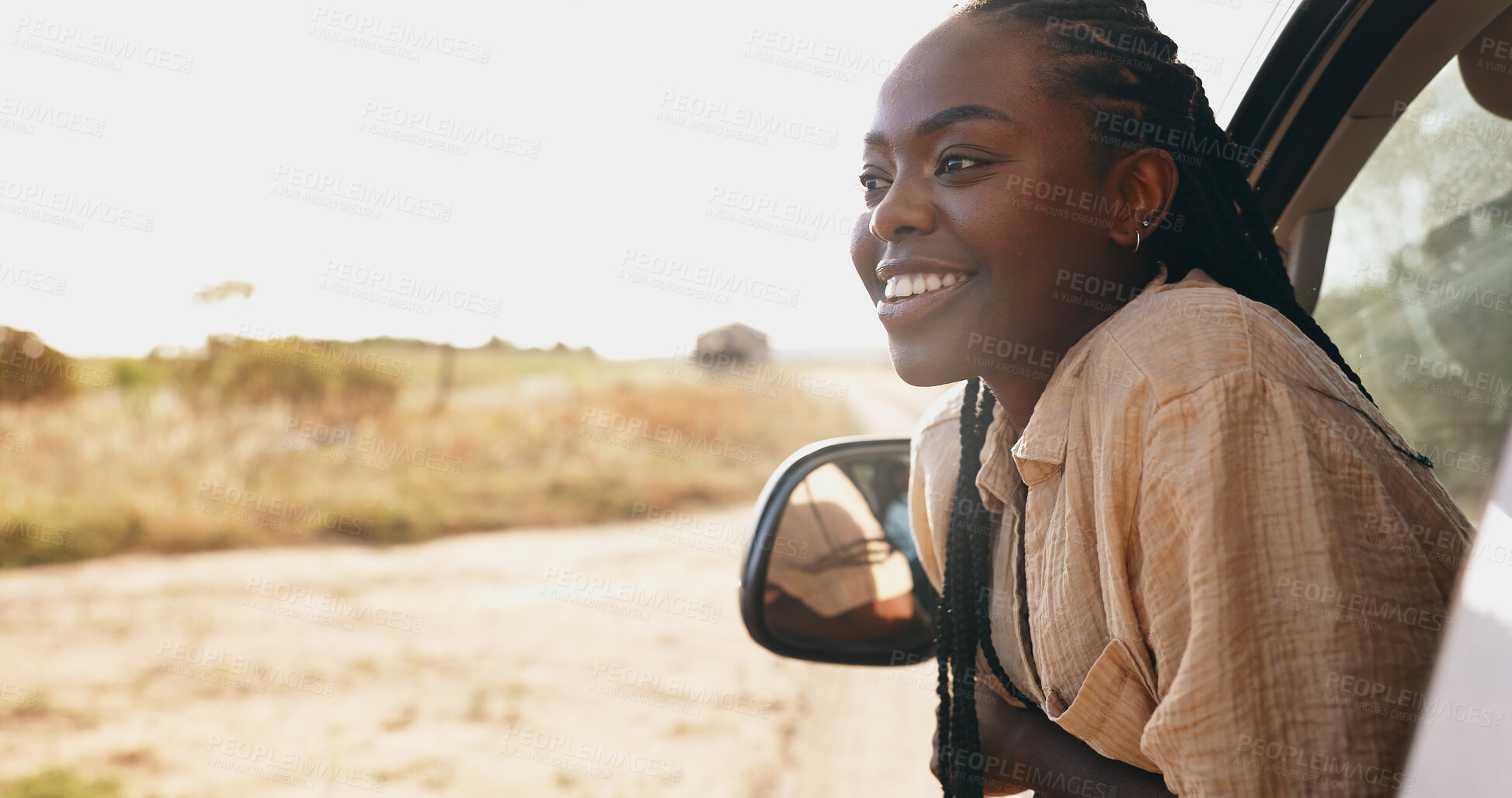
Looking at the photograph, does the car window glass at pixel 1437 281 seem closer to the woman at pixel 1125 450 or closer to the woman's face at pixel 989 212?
the woman at pixel 1125 450

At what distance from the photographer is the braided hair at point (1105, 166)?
1.63m

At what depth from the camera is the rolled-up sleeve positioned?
1.12 meters

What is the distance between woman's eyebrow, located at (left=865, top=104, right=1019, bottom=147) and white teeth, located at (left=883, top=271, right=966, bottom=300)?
0.78 ft

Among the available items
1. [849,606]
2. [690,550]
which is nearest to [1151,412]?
[849,606]

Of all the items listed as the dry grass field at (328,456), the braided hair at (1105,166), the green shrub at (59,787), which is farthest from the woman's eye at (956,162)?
the dry grass field at (328,456)

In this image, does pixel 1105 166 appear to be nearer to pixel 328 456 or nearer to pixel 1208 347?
pixel 1208 347

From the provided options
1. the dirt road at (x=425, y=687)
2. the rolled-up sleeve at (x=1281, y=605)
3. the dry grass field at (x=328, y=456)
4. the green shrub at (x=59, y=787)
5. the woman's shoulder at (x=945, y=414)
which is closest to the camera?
the rolled-up sleeve at (x=1281, y=605)

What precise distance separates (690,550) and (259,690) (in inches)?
262

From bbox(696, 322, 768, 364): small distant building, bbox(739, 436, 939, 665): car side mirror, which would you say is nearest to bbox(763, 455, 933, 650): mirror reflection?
bbox(739, 436, 939, 665): car side mirror

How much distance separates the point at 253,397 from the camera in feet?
56.8

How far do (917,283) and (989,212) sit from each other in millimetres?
173

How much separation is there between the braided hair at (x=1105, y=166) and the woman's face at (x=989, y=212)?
2.3 inches

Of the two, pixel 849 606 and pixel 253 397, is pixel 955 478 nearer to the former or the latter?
pixel 849 606

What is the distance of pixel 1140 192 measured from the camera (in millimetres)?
1642
